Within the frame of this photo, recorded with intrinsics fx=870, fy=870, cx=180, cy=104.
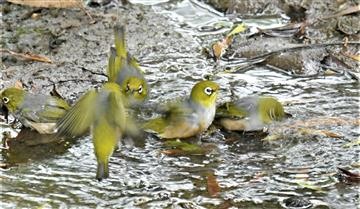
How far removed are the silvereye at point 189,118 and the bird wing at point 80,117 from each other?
0.58 metres

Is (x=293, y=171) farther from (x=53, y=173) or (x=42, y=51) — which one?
(x=42, y=51)

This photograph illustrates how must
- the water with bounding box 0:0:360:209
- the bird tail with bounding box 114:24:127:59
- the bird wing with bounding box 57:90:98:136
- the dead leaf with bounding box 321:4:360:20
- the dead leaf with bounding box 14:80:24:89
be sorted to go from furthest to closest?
the dead leaf with bounding box 321:4:360:20
the bird tail with bounding box 114:24:127:59
the dead leaf with bounding box 14:80:24:89
the bird wing with bounding box 57:90:98:136
the water with bounding box 0:0:360:209

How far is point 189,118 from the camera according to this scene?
6738mm

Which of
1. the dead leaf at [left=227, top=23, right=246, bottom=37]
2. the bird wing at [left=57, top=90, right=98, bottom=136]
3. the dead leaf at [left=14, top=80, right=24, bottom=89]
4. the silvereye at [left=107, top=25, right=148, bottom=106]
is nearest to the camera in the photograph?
the bird wing at [left=57, top=90, right=98, bottom=136]

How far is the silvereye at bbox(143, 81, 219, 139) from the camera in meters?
6.70

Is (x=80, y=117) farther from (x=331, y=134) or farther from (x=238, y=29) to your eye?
(x=238, y=29)

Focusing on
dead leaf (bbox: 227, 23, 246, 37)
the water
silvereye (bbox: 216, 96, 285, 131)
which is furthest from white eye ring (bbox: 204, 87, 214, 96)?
dead leaf (bbox: 227, 23, 246, 37)

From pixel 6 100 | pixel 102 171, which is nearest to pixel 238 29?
pixel 6 100

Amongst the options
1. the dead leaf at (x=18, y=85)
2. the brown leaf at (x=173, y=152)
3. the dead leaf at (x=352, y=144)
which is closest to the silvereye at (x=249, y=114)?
the brown leaf at (x=173, y=152)

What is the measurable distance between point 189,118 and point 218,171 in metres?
0.69

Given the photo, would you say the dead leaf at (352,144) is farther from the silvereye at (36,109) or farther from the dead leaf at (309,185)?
the silvereye at (36,109)

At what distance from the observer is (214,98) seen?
680cm

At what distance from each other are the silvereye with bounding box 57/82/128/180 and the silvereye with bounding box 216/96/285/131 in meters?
0.86

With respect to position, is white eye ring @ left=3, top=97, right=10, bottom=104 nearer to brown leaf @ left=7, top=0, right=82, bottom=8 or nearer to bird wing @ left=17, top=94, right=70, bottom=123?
bird wing @ left=17, top=94, right=70, bottom=123
